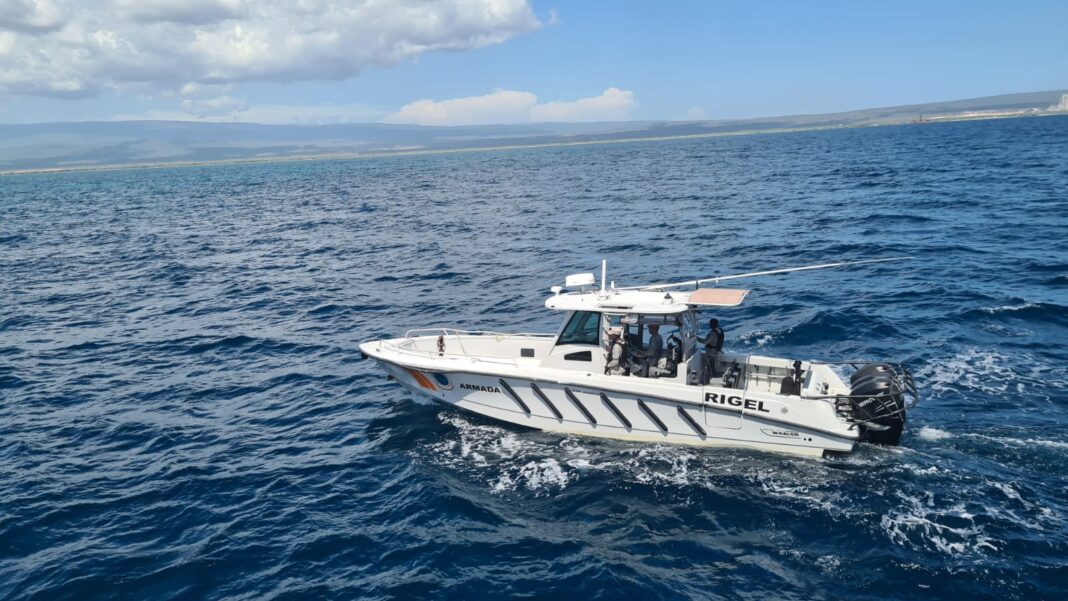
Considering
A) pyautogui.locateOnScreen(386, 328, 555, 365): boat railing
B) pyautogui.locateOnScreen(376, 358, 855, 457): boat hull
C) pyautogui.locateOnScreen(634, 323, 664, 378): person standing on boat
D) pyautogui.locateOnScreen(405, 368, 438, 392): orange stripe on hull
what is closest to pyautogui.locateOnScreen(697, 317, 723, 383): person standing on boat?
pyautogui.locateOnScreen(634, 323, 664, 378): person standing on boat

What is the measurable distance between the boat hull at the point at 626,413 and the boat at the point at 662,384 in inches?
1.1

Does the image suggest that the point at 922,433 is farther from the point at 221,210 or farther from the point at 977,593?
the point at 221,210

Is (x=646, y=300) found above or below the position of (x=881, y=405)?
above

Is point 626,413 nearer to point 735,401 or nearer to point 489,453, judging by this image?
point 735,401

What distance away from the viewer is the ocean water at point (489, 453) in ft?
38.2

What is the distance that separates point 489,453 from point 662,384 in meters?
4.43

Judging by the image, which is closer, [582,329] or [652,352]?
[652,352]

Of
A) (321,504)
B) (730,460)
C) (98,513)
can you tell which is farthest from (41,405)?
(730,460)

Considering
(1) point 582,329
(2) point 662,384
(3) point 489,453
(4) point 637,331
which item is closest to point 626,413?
(2) point 662,384

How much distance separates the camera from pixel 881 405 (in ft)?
47.5

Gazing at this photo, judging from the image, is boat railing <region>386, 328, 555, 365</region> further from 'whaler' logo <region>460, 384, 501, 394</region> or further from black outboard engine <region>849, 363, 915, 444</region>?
black outboard engine <region>849, 363, 915, 444</region>

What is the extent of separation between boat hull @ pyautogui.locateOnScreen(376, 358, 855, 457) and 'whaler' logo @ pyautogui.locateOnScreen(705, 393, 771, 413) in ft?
0.07

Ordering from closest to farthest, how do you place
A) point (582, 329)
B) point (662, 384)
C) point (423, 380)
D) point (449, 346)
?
point (662, 384) → point (582, 329) → point (423, 380) → point (449, 346)

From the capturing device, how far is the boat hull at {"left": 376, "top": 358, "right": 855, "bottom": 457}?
15.0m
